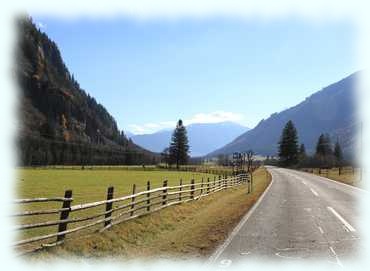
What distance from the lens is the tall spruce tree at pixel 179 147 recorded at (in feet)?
495

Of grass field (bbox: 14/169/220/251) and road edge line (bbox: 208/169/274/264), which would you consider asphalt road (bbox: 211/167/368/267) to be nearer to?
road edge line (bbox: 208/169/274/264)

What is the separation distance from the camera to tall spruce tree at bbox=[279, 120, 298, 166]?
163 m

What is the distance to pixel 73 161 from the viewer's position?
7466 inches

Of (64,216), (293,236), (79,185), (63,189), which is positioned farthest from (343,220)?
(79,185)

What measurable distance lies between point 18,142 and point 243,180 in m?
121

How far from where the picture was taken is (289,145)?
539 ft

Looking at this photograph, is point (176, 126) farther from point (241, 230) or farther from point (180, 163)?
point (241, 230)

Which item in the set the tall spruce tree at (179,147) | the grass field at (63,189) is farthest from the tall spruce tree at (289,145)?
the grass field at (63,189)

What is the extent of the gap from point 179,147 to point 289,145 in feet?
108

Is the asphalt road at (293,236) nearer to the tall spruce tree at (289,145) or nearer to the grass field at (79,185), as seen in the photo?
the grass field at (79,185)

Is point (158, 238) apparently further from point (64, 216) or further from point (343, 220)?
point (343, 220)

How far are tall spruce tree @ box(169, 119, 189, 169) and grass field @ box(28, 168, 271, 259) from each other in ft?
416

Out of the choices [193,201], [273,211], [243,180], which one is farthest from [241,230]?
[243,180]

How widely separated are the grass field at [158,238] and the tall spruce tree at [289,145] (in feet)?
464
